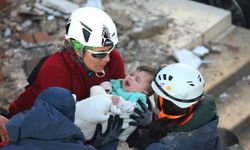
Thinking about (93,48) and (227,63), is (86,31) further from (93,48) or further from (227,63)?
(227,63)

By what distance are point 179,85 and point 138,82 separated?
0.55 m

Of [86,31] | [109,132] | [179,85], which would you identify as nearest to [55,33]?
[86,31]

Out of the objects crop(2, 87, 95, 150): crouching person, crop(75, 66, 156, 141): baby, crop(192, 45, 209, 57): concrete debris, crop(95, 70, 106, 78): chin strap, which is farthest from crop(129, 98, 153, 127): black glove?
crop(192, 45, 209, 57): concrete debris

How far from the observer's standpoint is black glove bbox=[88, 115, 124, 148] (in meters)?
3.92

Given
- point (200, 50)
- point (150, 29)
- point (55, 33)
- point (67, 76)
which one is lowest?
point (200, 50)

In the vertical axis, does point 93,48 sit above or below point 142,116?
above

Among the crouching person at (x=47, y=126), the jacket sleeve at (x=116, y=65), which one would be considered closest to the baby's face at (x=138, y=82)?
the jacket sleeve at (x=116, y=65)

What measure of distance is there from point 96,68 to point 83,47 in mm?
184

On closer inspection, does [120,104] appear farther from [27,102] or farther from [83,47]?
[27,102]

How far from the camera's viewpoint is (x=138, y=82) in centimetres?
417

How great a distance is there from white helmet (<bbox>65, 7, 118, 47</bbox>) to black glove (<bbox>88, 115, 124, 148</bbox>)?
56 centimetres

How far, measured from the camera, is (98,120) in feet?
12.6

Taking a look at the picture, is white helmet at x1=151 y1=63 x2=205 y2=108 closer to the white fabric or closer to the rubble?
the white fabric

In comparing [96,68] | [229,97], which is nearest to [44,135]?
[96,68]
